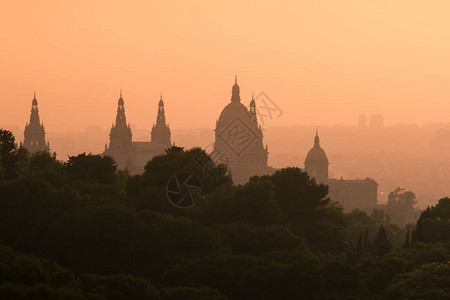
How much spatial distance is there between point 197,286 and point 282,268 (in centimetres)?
571

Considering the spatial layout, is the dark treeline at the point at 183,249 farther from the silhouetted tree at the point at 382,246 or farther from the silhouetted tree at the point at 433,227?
the silhouetted tree at the point at 433,227

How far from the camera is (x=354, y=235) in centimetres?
10625

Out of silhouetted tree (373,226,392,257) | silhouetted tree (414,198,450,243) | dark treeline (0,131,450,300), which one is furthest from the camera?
silhouetted tree (414,198,450,243)

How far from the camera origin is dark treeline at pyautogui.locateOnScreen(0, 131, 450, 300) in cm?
4675

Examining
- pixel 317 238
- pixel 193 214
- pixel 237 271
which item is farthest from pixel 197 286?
pixel 317 238

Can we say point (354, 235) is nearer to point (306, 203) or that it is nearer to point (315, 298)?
point (306, 203)

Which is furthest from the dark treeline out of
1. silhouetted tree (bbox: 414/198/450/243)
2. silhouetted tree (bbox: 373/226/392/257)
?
silhouetted tree (bbox: 414/198/450/243)

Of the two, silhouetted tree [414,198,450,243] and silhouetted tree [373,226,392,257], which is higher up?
silhouetted tree [414,198,450,243]

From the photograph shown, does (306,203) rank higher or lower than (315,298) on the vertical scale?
higher

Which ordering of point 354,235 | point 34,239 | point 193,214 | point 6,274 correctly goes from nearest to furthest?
point 6,274
point 34,239
point 193,214
point 354,235

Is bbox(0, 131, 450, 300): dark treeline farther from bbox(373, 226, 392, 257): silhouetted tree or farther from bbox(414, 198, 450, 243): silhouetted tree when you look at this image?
bbox(414, 198, 450, 243): silhouetted tree

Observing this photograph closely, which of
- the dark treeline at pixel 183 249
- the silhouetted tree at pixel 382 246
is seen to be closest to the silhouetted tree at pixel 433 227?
the dark treeline at pixel 183 249

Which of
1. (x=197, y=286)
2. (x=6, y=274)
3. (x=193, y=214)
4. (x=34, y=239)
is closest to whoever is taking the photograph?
(x=6, y=274)

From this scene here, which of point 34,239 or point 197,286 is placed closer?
point 197,286
